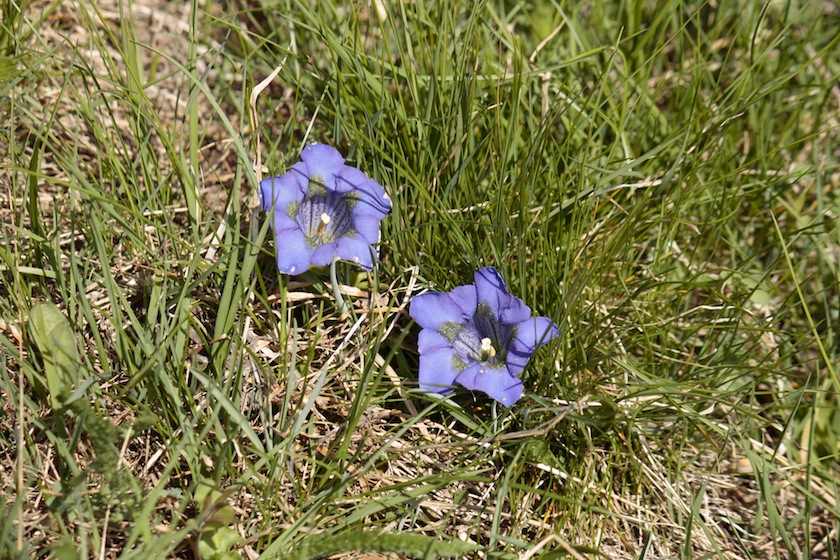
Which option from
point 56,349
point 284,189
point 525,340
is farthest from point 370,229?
point 56,349

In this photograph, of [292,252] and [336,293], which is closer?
[292,252]

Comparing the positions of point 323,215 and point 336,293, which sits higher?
point 323,215

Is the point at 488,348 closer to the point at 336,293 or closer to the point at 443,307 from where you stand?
the point at 443,307

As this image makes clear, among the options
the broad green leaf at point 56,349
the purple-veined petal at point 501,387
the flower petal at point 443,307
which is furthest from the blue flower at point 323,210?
the broad green leaf at point 56,349

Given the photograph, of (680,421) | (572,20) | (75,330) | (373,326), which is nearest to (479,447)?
(373,326)

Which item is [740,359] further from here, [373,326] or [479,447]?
[373,326]

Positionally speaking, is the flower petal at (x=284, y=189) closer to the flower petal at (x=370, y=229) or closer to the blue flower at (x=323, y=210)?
the blue flower at (x=323, y=210)
